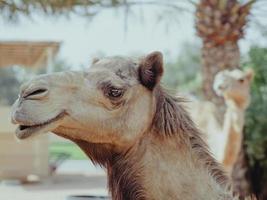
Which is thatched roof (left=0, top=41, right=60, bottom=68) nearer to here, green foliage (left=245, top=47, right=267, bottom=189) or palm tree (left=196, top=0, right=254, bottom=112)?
green foliage (left=245, top=47, right=267, bottom=189)

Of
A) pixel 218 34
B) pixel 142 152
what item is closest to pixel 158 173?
pixel 142 152

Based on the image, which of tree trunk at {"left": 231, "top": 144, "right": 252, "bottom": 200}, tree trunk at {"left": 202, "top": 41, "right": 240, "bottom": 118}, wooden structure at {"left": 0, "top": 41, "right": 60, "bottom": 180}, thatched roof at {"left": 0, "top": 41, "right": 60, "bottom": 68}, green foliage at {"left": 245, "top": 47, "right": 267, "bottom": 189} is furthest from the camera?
thatched roof at {"left": 0, "top": 41, "right": 60, "bottom": 68}

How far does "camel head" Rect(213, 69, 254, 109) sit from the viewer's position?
24.7 ft

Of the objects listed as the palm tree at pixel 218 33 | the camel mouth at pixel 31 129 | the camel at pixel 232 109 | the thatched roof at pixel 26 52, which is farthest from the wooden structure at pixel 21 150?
the camel mouth at pixel 31 129

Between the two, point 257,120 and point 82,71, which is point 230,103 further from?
point 82,71

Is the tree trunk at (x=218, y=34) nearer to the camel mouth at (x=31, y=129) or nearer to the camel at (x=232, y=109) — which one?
the camel at (x=232, y=109)

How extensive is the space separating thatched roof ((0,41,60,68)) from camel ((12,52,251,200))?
40.2 feet

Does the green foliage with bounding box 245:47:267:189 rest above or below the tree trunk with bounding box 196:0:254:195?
below

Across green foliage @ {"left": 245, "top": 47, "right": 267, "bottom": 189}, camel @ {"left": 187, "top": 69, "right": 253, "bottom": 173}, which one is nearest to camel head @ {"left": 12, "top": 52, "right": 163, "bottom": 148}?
camel @ {"left": 187, "top": 69, "right": 253, "bottom": 173}

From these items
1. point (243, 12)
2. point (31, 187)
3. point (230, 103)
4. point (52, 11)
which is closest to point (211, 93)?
point (243, 12)

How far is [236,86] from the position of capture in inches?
298

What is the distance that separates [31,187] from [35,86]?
11852mm

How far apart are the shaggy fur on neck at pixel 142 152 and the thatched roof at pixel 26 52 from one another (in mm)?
12241

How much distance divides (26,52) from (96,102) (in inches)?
555
